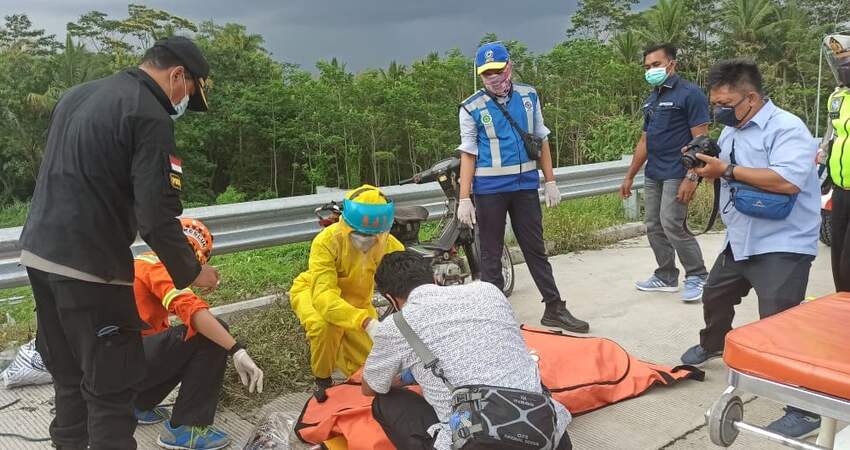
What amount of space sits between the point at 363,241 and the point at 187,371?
1.05m

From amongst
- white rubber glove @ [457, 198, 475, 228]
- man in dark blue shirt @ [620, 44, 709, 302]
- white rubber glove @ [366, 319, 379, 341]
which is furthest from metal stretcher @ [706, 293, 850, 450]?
man in dark blue shirt @ [620, 44, 709, 302]

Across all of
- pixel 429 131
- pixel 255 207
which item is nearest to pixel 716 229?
pixel 255 207

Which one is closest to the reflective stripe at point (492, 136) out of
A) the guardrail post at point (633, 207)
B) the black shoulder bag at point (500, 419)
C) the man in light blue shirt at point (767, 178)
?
the man in light blue shirt at point (767, 178)

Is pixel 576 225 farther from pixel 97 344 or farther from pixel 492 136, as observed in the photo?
pixel 97 344

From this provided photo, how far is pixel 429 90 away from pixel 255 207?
659 inches

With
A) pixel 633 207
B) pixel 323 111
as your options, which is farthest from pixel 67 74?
pixel 633 207

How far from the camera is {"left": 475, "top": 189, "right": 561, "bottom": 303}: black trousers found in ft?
15.3

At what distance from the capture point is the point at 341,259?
3607mm

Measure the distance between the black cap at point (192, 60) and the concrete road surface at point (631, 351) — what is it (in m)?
1.63

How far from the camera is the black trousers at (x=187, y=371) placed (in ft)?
9.96

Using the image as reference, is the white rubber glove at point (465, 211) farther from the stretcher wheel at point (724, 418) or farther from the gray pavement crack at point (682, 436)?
the stretcher wheel at point (724, 418)

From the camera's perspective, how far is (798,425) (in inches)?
122

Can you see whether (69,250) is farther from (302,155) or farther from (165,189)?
(302,155)

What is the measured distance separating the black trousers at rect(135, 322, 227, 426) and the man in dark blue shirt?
350 centimetres
